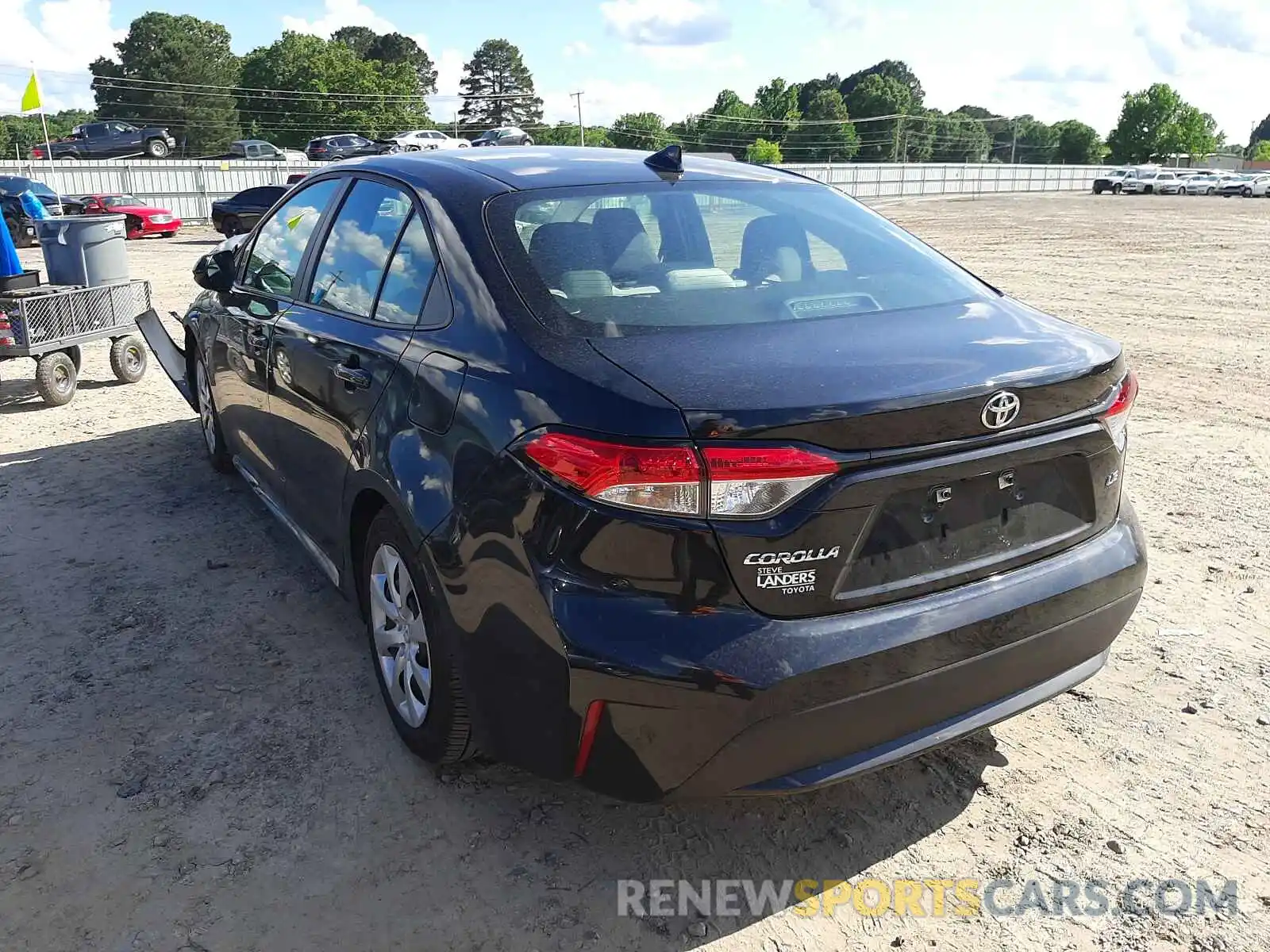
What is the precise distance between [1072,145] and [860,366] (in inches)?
5636

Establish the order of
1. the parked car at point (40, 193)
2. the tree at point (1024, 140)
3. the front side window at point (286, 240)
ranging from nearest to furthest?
the front side window at point (286, 240) < the parked car at point (40, 193) < the tree at point (1024, 140)

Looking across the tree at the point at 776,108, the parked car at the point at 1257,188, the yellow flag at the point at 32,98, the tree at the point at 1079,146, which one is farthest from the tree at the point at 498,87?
the yellow flag at the point at 32,98

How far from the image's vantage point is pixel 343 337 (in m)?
3.24

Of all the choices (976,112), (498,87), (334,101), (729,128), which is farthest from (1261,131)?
(334,101)

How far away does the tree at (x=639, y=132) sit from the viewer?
94.1 m

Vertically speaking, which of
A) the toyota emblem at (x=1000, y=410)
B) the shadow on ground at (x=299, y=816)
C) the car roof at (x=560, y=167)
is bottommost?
the shadow on ground at (x=299, y=816)

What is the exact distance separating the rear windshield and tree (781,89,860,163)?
114 m

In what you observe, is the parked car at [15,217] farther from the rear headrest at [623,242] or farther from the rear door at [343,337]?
the rear headrest at [623,242]

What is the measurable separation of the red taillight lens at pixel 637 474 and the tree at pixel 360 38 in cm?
12886

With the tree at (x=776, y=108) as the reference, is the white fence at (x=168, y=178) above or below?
below

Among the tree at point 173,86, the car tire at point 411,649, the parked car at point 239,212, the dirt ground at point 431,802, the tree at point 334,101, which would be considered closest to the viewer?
the dirt ground at point 431,802

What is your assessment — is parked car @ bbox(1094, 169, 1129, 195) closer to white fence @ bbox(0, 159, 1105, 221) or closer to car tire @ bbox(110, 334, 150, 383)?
white fence @ bbox(0, 159, 1105, 221)

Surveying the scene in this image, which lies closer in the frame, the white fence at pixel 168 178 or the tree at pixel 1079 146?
the white fence at pixel 168 178

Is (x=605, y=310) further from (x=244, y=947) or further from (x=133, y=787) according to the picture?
(x=133, y=787)
